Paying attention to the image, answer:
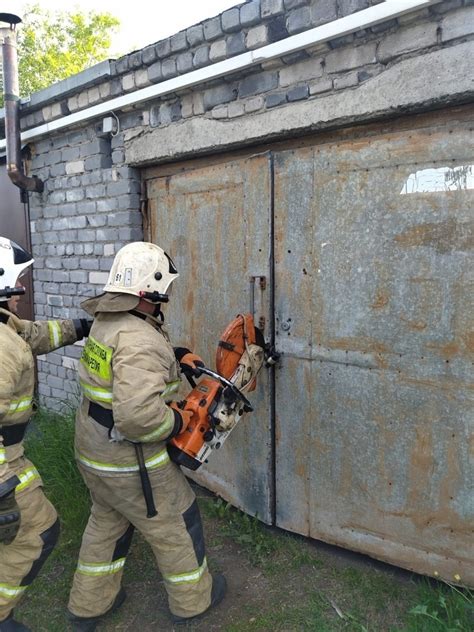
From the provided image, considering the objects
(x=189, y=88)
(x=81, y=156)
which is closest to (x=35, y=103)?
(x=81, y=156)

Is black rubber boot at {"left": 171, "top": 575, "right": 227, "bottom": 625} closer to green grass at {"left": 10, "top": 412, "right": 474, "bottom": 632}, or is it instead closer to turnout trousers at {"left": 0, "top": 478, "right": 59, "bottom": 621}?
green grass at {"left": 10, "top": 412, "right": 474, "bottom": 632}

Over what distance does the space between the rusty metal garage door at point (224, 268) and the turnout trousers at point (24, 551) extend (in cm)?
135

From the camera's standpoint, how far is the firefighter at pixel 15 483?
242cm

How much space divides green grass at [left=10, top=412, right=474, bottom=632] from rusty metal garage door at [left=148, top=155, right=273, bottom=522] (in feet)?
0.75

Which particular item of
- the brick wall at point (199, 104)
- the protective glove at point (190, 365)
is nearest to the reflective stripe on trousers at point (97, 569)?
the protective glove at point (190, 365)

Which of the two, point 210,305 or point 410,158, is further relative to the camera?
→ point 210,305

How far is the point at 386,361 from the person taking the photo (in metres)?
2.80

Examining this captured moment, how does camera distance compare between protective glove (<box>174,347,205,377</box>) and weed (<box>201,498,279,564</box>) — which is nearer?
protective glove (<box>174,347,205,377</box>)

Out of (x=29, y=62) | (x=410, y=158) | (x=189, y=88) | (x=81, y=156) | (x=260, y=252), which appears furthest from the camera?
(x=29, y=62)

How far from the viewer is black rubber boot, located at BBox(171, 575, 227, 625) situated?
2736 mm

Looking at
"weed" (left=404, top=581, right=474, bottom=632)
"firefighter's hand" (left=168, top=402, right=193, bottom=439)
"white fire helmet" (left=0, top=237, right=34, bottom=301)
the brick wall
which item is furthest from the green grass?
the brick wall

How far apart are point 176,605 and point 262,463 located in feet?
3.30

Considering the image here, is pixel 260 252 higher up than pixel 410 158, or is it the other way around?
pixel 410 158

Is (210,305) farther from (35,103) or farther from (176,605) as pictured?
(35,103)
